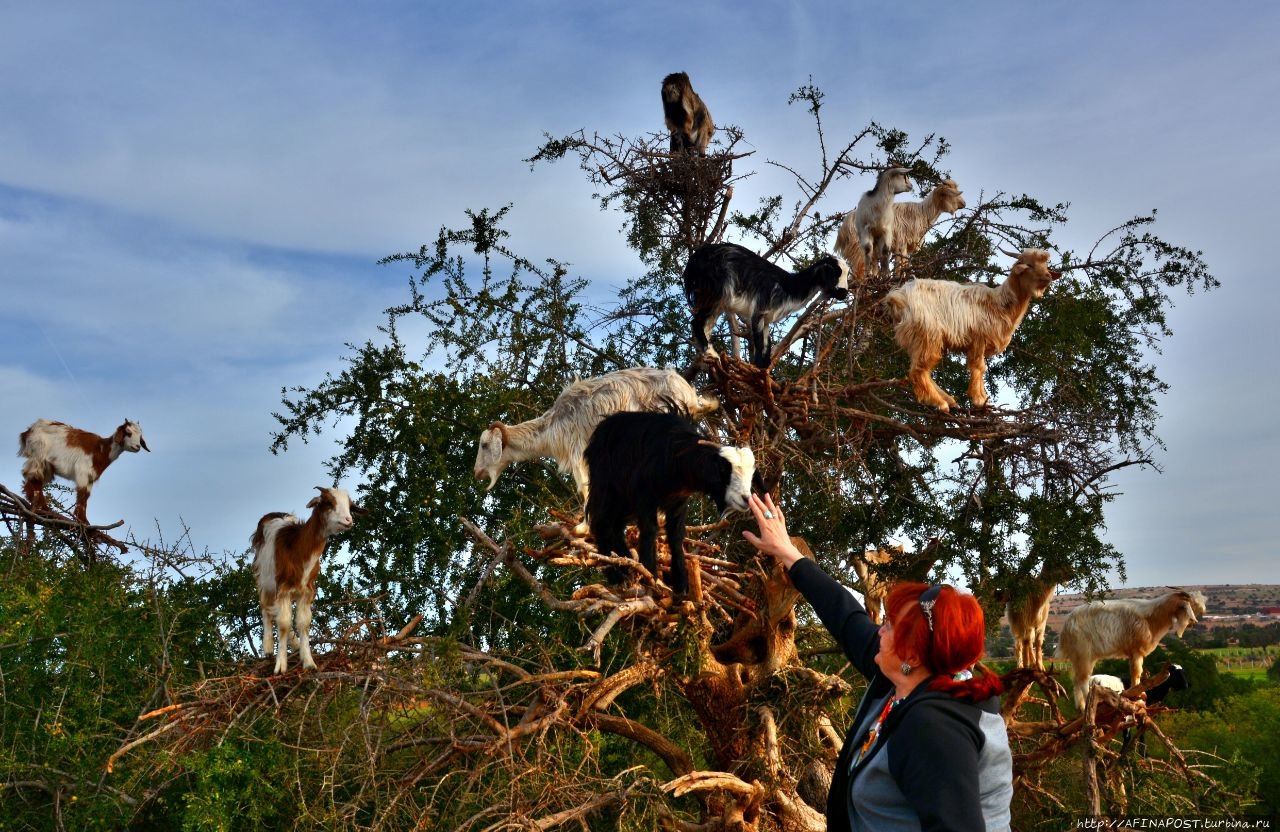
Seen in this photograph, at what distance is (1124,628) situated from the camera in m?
7.95

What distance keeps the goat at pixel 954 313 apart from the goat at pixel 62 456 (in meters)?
7.41

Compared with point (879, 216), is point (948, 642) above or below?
below

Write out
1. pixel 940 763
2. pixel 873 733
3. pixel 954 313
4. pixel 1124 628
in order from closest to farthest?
pixel 940 763 → pixel 873 733 → pixel 954 313 → pixel 1124 628

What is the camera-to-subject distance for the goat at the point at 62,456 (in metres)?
9.80

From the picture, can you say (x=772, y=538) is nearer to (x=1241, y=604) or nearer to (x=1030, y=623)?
(x=1030, y=623)

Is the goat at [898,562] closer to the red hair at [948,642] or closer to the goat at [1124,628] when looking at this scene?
the goat at [1124,628]

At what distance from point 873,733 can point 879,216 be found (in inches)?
242

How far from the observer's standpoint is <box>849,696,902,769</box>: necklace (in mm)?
2438

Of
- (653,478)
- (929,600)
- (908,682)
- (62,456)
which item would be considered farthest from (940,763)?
(62,456)

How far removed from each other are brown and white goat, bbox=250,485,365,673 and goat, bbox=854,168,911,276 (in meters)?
4.23

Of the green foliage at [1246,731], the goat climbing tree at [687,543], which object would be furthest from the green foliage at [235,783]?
the green foliage at [1246,731]

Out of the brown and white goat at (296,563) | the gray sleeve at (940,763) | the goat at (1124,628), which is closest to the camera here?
the gray sleeve at (940,763)

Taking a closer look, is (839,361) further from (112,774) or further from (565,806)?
(112,774)

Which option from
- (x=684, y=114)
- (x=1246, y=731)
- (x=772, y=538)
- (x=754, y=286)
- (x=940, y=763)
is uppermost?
(x=684, y=114)
